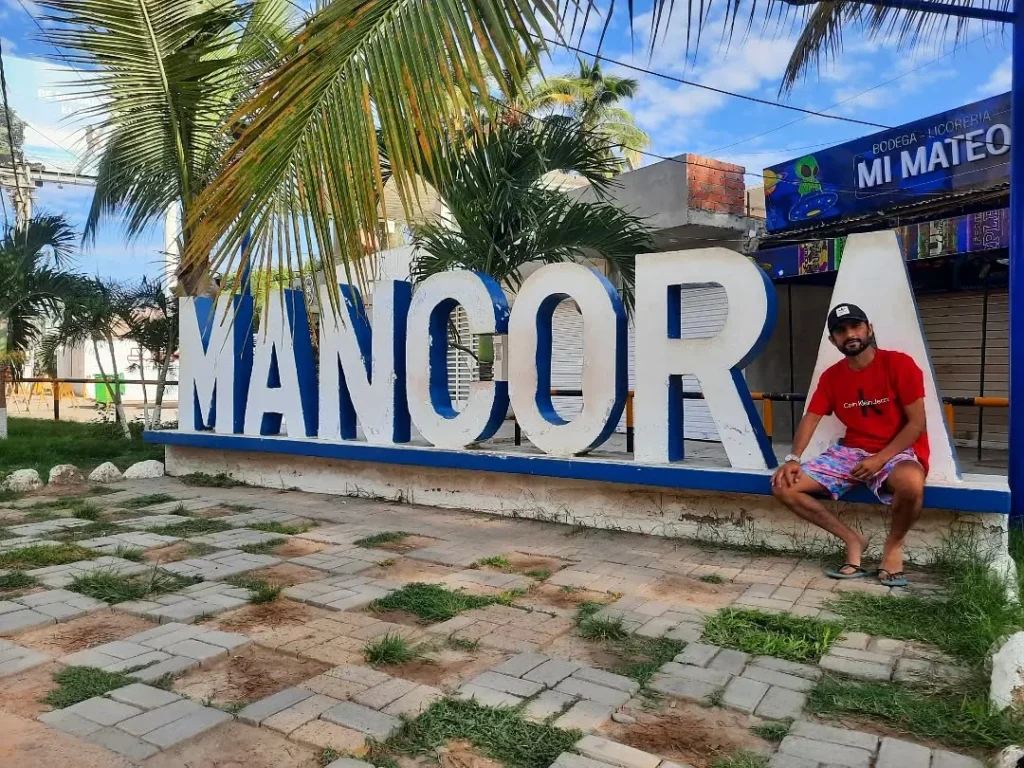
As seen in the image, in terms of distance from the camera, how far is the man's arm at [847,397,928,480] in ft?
14.3

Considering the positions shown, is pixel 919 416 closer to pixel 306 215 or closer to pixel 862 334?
pixel 862 334

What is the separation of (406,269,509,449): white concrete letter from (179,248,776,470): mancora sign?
11mm

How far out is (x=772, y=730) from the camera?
2.65 meters

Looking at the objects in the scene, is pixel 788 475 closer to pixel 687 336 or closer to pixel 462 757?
pixel 462 757

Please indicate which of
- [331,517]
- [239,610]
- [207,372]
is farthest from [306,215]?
[207,372]

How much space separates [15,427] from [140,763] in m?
15.3

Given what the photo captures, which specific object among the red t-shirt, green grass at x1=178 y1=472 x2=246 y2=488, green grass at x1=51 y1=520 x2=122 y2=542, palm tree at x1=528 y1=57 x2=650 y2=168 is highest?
palm tree at x1=528 y1=57 x2=650 y2=168

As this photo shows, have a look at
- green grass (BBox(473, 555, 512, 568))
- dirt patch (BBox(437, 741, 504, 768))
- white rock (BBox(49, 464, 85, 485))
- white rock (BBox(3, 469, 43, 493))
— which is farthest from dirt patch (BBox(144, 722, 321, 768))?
white rock (BBox(49, 464, 85, 485))

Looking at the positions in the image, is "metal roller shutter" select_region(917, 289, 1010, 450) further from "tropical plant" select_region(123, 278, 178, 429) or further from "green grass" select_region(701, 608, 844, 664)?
"tropical plant" select_region(123, 278, 178, 429)

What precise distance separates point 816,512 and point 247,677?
3217mm

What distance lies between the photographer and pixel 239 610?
404cm

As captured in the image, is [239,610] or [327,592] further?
[327,592]

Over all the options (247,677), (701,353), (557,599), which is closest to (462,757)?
(247,677)

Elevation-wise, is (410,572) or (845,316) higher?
(845,316)
